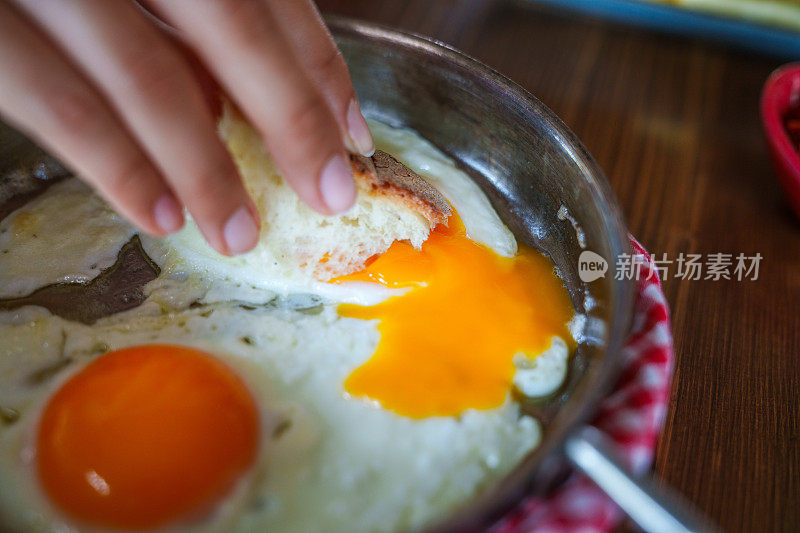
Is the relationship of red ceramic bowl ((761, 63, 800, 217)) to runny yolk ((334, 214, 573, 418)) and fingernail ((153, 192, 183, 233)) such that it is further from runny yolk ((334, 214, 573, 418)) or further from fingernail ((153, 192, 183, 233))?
fingernail ((153, 192, 183, 233))

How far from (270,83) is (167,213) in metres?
0.22

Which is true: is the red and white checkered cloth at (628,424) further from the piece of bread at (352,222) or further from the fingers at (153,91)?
the fingers at (153,91)

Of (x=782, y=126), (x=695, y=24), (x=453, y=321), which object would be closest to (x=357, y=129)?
(x=453, y=321)

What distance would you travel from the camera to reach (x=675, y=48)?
2.05 m

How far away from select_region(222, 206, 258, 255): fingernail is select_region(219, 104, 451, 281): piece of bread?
20 cm

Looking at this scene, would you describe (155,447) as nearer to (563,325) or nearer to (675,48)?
(563,325)

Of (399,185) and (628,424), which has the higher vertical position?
(399,185)

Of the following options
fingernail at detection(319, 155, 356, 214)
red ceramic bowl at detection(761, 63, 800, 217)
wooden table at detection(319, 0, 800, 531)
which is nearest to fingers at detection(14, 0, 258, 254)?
fingernail at detection(319, 155, 356, 214)

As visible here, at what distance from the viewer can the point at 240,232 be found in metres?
0.88

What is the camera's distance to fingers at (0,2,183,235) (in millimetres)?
734

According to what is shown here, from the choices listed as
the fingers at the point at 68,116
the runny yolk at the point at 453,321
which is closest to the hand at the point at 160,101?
the fingers at the point at 68,116

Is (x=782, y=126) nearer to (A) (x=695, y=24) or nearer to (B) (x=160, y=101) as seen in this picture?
(A) (x=695, y=24)

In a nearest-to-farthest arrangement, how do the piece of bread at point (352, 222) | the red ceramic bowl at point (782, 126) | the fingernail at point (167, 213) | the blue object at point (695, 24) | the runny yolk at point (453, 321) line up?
the fingernail at point (167, 213)
the runny yolk at point (453, 321)
the piece of bread at point (352, 222)
the red ceramic bowl at point (782, 126)
the blue object at point (695, 24)

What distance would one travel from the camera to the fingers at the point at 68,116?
28.9 inches
